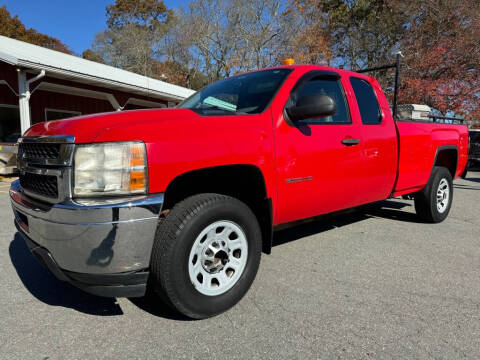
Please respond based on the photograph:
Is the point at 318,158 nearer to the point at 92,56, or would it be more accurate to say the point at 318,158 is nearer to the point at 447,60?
the point at 447,60

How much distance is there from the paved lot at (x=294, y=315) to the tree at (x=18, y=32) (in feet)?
136

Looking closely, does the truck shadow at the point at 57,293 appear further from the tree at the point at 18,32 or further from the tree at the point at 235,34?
the tree at the point at 18,32

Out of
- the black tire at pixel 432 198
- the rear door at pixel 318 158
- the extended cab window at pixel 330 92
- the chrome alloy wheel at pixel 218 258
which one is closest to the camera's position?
the chrome alloy wheel at pixel 218 258

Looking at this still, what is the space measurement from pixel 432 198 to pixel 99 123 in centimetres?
445

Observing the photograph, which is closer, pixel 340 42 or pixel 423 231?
pixel 423 231

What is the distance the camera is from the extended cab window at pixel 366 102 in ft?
11.6

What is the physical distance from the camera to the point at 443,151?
16.3ft

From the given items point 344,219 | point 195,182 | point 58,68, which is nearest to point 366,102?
point 344,219

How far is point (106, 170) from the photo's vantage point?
194 cm

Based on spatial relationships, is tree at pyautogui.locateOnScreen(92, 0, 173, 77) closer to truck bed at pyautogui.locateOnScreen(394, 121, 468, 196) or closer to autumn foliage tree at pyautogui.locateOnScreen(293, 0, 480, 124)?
autumn foliage tree at pyautogui.locateOnScreen(293, 0, 480, 124)

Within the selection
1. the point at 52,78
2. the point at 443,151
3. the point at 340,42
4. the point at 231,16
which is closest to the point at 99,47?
the point at 231,16

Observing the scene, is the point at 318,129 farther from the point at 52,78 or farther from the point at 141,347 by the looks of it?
the point at 52,78

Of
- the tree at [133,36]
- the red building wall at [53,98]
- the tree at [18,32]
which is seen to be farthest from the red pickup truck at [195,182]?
the tree at [18,32]

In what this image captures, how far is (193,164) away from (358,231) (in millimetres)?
3089
